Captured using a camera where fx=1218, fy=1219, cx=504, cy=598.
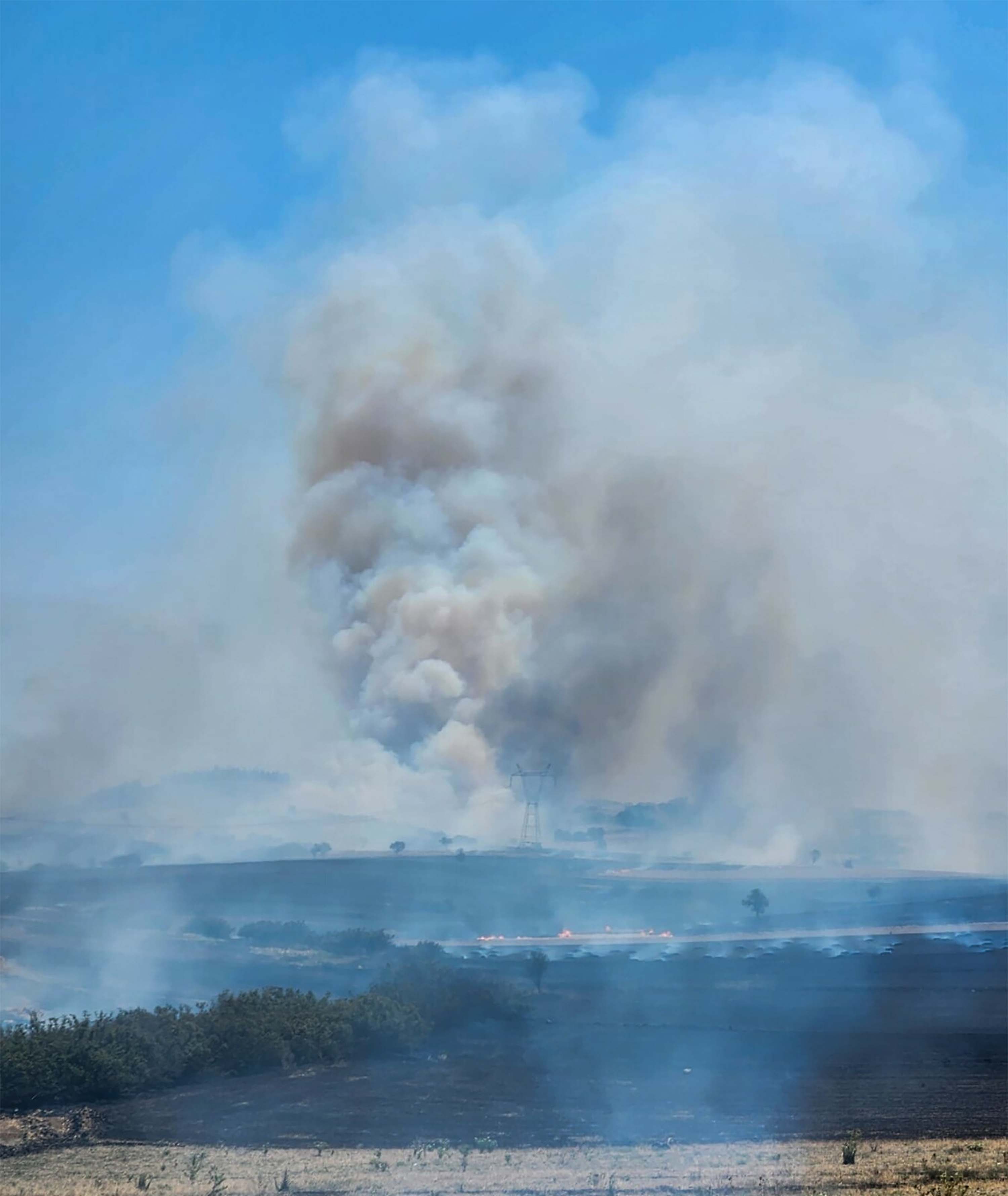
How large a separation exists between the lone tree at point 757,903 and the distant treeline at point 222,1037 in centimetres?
5322

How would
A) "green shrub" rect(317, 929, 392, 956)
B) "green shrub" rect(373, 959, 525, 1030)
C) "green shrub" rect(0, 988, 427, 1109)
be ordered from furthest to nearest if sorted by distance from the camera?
"green shrub" rect(317, 929, 392, 956) < "green shrub" rect(373, 959, 525, 1030) < "green shrub" rect(0, 988, 427, 1109)

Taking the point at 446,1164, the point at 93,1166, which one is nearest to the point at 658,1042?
the point at 446,1164

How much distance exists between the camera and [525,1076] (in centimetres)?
4378

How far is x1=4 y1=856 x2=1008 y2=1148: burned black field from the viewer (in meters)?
37.2

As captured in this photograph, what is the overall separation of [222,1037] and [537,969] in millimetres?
24636

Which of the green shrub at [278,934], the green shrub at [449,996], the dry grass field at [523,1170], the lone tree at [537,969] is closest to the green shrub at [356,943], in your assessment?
the green shrub at [278,934]

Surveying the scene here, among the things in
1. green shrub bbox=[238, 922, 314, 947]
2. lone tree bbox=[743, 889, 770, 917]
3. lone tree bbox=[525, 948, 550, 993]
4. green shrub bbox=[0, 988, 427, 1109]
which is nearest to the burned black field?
lone tree bbox=[525, 948, 550, 993]

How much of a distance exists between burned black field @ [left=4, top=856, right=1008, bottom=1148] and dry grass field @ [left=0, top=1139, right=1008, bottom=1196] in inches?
60.8

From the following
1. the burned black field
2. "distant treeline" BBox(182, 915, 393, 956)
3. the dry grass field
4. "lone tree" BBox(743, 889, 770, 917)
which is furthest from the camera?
"lone tree" BBox(743, 889, 770, 917)

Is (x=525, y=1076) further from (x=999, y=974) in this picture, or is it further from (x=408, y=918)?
(x=408, y=918)

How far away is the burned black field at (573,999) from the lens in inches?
1463

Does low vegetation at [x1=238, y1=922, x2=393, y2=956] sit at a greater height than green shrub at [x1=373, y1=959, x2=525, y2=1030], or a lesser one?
greater

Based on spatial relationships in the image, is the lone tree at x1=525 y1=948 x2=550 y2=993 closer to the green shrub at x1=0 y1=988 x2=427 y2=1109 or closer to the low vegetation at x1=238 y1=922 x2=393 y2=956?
the low vegetation at x1=238 y1=922 x2=393 y2=956

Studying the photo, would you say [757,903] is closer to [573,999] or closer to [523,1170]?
[573,999]
